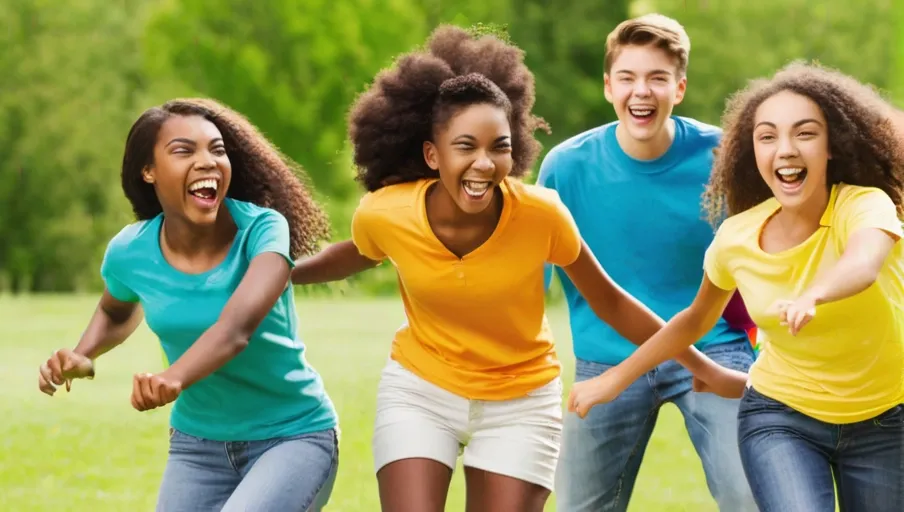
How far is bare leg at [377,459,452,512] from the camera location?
439cm

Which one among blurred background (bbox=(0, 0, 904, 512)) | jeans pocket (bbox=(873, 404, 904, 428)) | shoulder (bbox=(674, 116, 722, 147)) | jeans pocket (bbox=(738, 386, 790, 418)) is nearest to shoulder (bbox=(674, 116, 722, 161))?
shoulder (bbox=(674, 116, 722, 147))

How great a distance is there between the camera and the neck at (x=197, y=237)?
4648 mm

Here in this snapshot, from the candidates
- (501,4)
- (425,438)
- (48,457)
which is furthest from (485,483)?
(501,4)

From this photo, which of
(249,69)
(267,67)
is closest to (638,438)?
(249,69)

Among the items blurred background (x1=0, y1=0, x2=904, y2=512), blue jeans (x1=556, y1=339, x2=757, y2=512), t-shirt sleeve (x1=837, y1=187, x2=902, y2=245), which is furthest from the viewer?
blurred background (x1=0, y1=0, x2=904, y2=512)

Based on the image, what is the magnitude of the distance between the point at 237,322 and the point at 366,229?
23.4 inches

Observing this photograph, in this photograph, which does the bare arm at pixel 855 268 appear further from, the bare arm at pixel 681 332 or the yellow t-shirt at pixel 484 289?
the yellow t-shirt at pixel 484 289

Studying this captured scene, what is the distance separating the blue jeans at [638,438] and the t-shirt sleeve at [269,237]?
1390mm

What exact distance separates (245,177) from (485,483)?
133 cm

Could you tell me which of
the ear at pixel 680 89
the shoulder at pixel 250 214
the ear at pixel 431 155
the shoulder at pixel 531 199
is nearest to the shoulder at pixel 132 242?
the shoulder at pixel 250 214

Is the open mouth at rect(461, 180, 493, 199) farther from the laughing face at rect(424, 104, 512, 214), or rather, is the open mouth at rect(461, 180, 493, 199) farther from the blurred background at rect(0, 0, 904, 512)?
the blurred background at rect(0, 0, 904, 512)

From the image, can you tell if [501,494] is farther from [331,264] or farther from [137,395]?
[137,395]

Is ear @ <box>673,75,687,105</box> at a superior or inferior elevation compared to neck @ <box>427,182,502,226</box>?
superior

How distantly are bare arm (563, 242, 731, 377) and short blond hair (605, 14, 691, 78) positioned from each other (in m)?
1.06
